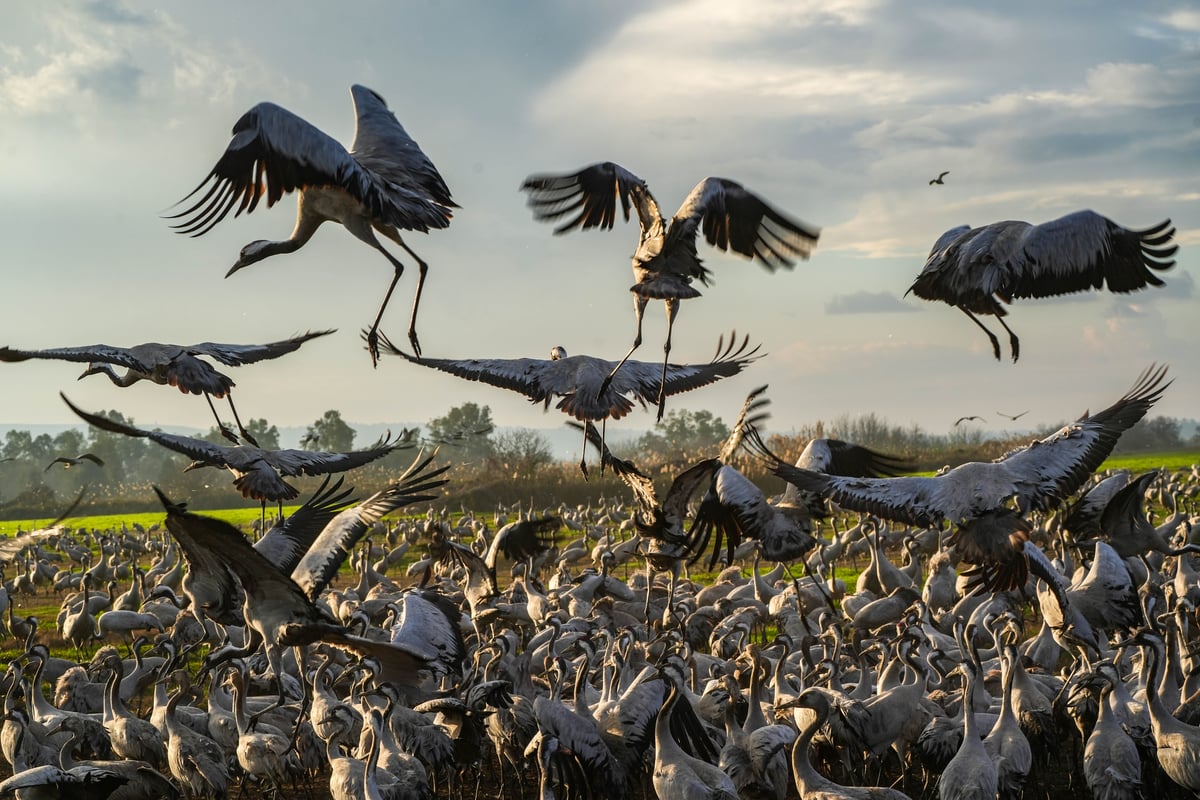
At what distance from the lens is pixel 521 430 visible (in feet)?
162

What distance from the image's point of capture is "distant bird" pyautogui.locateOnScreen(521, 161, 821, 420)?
8.62m

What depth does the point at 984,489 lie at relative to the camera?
25.4 ft

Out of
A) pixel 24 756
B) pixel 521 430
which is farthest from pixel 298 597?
pixel 521 430

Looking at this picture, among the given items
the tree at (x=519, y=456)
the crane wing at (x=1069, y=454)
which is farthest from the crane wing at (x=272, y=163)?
the tree at (x=519, y=456)

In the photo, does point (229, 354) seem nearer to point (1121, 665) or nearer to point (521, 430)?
point (1121, 665)

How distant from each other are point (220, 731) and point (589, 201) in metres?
4.73

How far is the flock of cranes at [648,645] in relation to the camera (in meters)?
7.80

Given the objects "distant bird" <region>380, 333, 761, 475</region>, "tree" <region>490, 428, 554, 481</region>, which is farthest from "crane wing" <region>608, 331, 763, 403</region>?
"tree" <region>490, 428, 554, 481</region>

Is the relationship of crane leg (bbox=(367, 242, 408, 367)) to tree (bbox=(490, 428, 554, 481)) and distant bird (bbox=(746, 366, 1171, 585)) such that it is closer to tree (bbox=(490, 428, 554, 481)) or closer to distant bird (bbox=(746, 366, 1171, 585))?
distant bird (bbox=(746, 366, 1171, 585))

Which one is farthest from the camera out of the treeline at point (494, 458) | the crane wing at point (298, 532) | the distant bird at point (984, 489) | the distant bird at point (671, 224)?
the treeline at point (494, 458)

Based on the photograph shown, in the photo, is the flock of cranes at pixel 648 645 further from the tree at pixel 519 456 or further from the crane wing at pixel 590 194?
the tree at pixel 519 456

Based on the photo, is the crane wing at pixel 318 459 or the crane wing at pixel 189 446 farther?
the crane wing at pixel 318 459

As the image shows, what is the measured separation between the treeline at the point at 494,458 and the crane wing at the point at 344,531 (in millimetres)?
448

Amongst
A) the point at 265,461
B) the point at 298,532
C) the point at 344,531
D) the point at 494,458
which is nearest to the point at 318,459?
the point at 265,461
